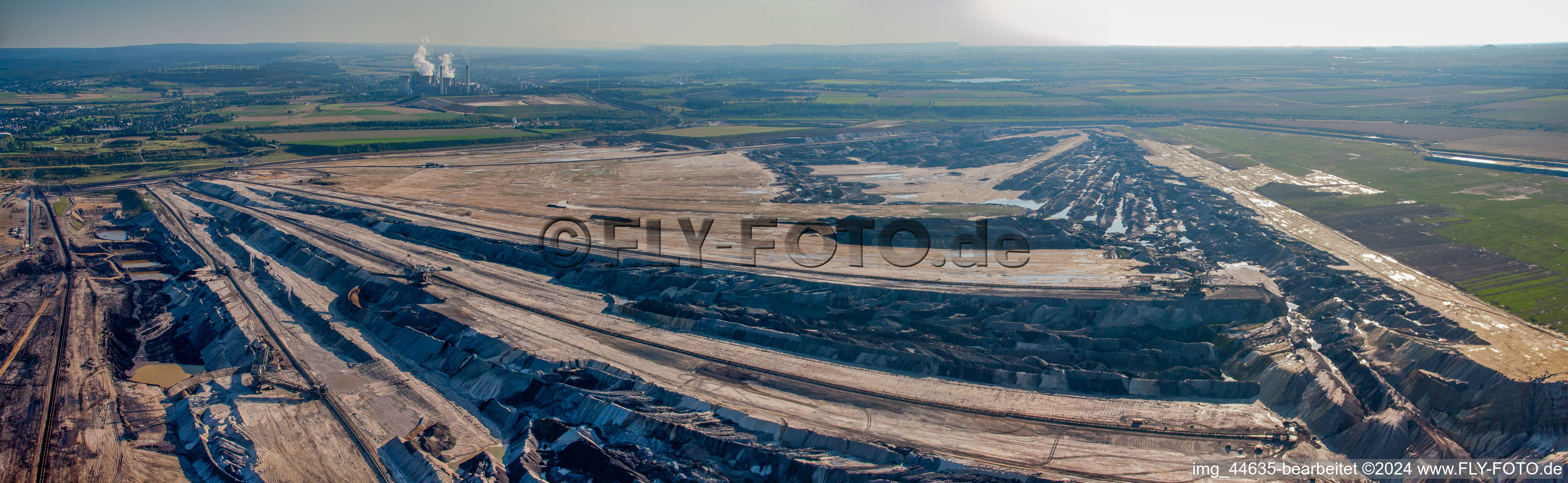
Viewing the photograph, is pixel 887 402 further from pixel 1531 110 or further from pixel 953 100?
pixel 953 100

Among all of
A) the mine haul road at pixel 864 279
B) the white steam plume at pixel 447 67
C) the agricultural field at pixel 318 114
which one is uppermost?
the white steam plume at pixel 447 67

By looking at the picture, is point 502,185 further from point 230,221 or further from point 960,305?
point 960,305

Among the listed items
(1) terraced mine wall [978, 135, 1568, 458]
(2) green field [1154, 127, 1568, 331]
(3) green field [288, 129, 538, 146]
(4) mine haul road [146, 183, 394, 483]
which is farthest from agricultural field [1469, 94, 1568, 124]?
(4) mine haul road [146, 183, 394, 483]

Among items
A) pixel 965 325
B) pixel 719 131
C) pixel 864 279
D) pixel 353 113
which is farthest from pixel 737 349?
pixel 353 113

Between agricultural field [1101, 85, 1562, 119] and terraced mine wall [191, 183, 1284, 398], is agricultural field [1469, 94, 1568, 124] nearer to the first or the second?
agricultural field [1101, 85, 1562, 119]

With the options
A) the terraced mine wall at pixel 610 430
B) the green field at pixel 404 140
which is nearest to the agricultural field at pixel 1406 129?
the terraced mine wall at pixel 610 430

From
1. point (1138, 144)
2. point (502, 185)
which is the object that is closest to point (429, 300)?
point (502, 185)

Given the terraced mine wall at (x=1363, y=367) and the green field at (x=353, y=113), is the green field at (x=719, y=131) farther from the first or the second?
the terraced mine wall at (x=1363, y=367)
